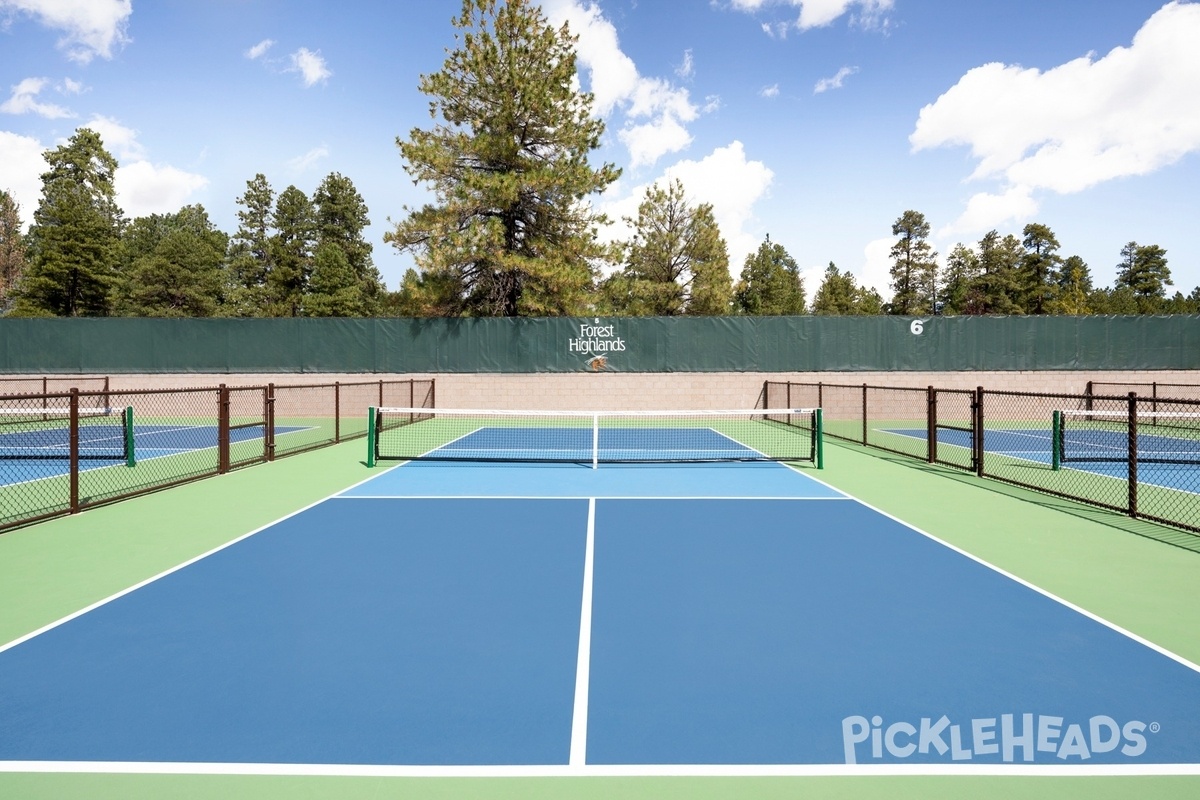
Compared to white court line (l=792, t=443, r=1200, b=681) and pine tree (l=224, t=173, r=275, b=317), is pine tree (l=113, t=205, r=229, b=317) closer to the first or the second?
pine tree (l=224, t=173, r=275, b=317)

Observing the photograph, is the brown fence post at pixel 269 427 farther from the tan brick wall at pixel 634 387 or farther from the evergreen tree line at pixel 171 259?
the evergreen tree line at pixel 171 259

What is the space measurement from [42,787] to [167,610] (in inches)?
94.8

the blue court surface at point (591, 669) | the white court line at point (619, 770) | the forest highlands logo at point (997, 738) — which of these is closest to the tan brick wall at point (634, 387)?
the blue court surface at point (591, 669)

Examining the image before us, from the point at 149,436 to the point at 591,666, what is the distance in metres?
19.9

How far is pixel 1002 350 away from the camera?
26297 millimetres

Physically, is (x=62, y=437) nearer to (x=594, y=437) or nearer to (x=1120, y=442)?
(x=594, y=437)

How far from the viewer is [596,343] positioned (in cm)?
2578

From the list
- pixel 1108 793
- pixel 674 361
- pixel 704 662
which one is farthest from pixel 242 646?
pixel 674 361

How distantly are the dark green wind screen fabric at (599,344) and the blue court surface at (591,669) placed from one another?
60.5ft

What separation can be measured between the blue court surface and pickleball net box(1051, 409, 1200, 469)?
866 cm

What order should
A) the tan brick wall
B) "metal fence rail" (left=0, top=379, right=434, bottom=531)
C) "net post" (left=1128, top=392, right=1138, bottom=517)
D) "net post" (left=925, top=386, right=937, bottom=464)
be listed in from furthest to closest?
the tan brick wall
"net post" (left=925, top=386, right=937, bottom=464)
"metal fence rail" (left=0, top=379, right=434, bottom=531)
"net post" (left=1128, top=392, right=1138, bottom=517)

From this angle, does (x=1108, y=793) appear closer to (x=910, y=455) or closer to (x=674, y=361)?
(x=910, y=455)

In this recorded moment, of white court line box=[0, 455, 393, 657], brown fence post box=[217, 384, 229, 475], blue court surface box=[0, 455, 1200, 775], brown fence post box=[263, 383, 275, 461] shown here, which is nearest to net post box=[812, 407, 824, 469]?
blue court surface box=[0, 455, 1200, 775]

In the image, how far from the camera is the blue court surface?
3635 mm
